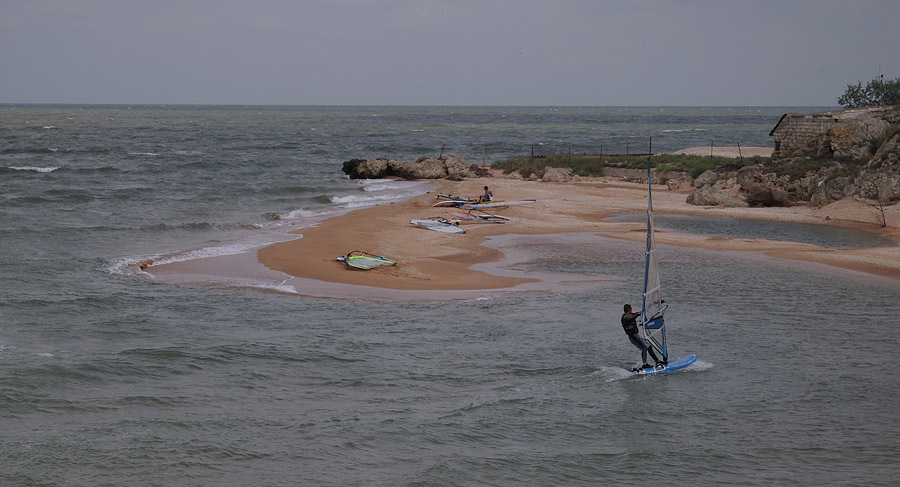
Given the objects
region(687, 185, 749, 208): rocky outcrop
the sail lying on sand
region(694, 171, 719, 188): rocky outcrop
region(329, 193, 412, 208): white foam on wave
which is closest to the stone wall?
region(694, 171, 719, 188): rocky outcrop

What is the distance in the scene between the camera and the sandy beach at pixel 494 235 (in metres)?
25.8

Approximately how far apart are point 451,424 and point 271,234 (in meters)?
21.5

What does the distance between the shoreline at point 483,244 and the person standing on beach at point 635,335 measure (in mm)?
7165

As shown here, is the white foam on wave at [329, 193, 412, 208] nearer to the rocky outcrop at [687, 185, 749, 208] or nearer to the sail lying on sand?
the rocky outcrop at [687, 185, 749, 208]

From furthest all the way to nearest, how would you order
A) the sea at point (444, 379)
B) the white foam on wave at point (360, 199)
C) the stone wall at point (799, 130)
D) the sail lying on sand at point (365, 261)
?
the stone wall at point (799, 130) → the white foam on wave at point (360, 199) → the sail lying on sand at point (365, 261) → the sea at point (444, 379)

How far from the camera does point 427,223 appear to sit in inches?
1399

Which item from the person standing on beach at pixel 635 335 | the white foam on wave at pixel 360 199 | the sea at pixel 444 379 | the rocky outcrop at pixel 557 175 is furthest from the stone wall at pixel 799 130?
the person standing on beach at pixel 635 335

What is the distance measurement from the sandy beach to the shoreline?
37mm

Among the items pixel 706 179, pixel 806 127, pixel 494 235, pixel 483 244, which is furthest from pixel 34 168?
pixel 806 127

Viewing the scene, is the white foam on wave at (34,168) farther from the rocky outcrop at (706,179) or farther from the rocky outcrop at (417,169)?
the rocky outcrop at (706,179)

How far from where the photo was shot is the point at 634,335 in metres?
16.8

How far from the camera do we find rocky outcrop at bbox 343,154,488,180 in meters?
58.7

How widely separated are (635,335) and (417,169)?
43.4 m

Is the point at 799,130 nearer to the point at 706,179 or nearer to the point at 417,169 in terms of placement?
the point at 706,179
